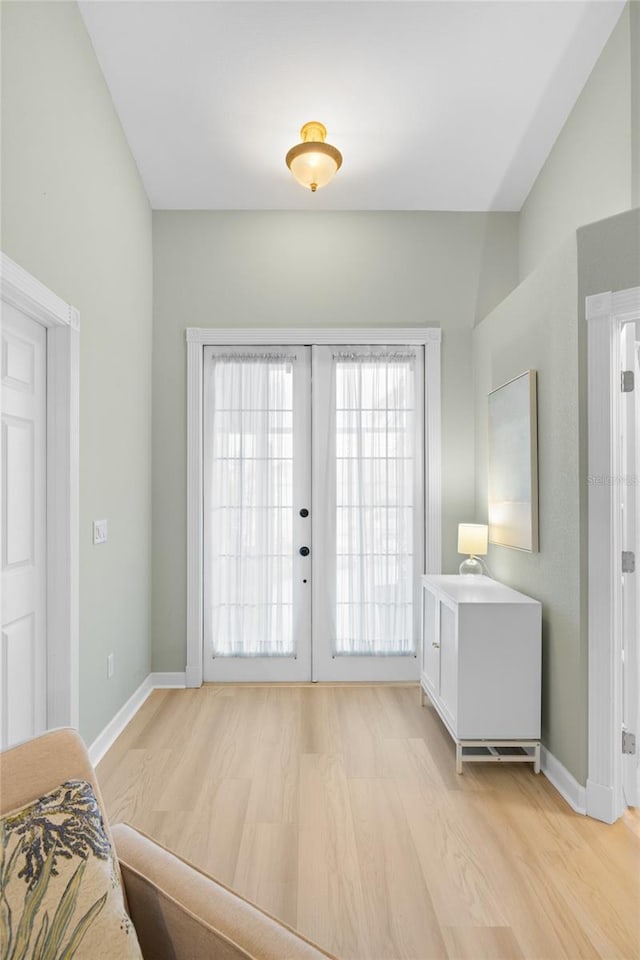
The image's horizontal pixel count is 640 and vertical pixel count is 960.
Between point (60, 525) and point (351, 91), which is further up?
point (351, 91)

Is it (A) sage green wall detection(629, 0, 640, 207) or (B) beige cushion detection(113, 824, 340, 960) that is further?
(A) sage green wall detection(629, 0, 640, 207)

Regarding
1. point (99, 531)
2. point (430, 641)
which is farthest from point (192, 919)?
point (430, 641)

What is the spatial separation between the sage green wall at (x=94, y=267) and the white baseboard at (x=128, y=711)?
57 millimetres

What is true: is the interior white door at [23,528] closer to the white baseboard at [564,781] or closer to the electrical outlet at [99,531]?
the electrical outlet at [99,531]

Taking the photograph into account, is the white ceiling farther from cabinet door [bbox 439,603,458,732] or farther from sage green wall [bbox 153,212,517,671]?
cabinet door [bbox 439,603,458,732]

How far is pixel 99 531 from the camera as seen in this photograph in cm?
265

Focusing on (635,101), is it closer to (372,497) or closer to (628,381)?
(628,381)

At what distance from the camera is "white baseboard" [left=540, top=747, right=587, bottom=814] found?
220 cm

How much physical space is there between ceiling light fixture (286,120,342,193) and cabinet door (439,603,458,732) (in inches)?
90.8

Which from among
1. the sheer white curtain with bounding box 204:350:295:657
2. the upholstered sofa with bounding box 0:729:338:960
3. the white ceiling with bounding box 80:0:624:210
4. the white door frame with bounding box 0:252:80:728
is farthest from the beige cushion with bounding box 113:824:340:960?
the white ceiling with bounding box 80:0:624:210

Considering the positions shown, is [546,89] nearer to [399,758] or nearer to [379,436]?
[379,436]

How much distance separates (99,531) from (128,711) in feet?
3.80

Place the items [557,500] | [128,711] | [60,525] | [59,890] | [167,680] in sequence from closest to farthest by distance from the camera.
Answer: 1. [59,890]
2. [60,525]
3. [557,500]
4. [128,711]
5. [167,680]

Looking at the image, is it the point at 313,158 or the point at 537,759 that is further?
the point at 313,158
